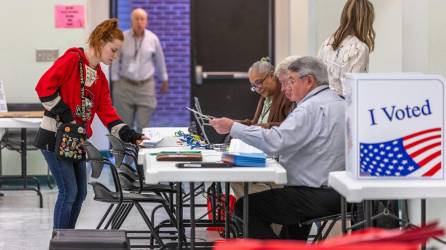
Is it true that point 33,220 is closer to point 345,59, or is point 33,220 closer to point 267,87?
point 267,87

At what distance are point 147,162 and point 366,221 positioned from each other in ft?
4.80

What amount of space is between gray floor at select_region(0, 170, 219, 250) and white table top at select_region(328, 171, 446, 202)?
3.03 metres

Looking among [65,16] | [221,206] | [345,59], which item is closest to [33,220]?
[221,206]

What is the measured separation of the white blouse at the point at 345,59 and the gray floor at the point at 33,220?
1520 mm

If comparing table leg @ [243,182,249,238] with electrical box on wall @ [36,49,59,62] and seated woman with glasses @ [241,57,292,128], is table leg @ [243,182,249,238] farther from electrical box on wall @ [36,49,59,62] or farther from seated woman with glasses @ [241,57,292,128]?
electrical box on wall @ [36,49,59,62]

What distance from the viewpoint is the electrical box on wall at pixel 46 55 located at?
34.4 ft

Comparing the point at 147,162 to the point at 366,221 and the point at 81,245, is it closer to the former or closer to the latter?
the point at 81,245

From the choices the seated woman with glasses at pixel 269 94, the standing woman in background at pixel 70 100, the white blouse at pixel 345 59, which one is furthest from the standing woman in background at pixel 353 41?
the standing woman in background at pixel 70 100

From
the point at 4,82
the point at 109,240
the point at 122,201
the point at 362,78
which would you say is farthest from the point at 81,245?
the point at 4,82

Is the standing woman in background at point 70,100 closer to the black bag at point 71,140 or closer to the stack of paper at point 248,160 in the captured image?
the black bag at point 71,140

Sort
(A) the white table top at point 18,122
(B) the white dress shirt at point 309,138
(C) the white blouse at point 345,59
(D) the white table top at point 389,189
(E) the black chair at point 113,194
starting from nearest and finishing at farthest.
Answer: (D) the white table top at point 389,189 → (B) the white dress shirt at point 309,138 → (E) the black chair at point 113,194 → (C) the white blouse at point 345,59 → (A) the white table top at point 18,122

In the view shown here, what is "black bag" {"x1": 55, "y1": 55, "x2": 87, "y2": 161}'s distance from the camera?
6215mm

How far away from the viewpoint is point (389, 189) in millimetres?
4113

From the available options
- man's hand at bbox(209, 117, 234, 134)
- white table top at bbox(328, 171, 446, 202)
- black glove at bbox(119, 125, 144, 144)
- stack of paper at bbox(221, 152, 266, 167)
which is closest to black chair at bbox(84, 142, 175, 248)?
black glove at bbox(119, 125, 144, 144)
